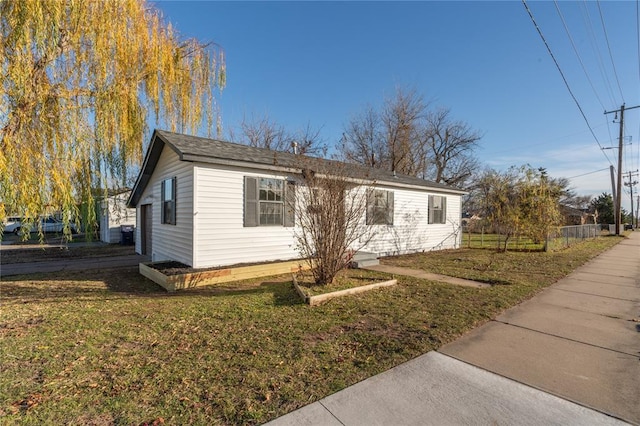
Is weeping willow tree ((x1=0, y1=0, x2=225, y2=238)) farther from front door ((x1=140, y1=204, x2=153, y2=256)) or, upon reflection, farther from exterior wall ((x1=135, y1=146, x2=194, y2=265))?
front door ((x1=140, y1=204, x2=153, y2=256))

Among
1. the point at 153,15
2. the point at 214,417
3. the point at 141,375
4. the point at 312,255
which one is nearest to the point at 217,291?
the point at 312,255

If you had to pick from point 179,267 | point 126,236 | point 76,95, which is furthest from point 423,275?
point 126,236

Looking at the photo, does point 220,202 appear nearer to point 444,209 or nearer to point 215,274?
point 215,274

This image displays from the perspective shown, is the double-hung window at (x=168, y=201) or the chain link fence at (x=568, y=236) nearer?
the double-hung window at (x=168, y=201)

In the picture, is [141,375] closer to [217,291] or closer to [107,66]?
[217,291]

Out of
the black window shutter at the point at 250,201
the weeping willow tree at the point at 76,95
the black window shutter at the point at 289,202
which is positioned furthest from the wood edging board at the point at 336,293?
the weeping willow tree at the point at 76,95

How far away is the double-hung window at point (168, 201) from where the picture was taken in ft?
28.0

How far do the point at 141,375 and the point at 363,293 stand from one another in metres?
4.01

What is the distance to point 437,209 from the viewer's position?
14062 mm

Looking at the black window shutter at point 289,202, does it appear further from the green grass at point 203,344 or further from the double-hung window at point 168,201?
the double-hung window at point 168,201

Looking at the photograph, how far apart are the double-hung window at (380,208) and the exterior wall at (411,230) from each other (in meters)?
0.20

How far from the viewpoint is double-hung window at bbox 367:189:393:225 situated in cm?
1084

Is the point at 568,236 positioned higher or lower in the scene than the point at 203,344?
higher

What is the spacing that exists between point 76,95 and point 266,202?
4.81m
